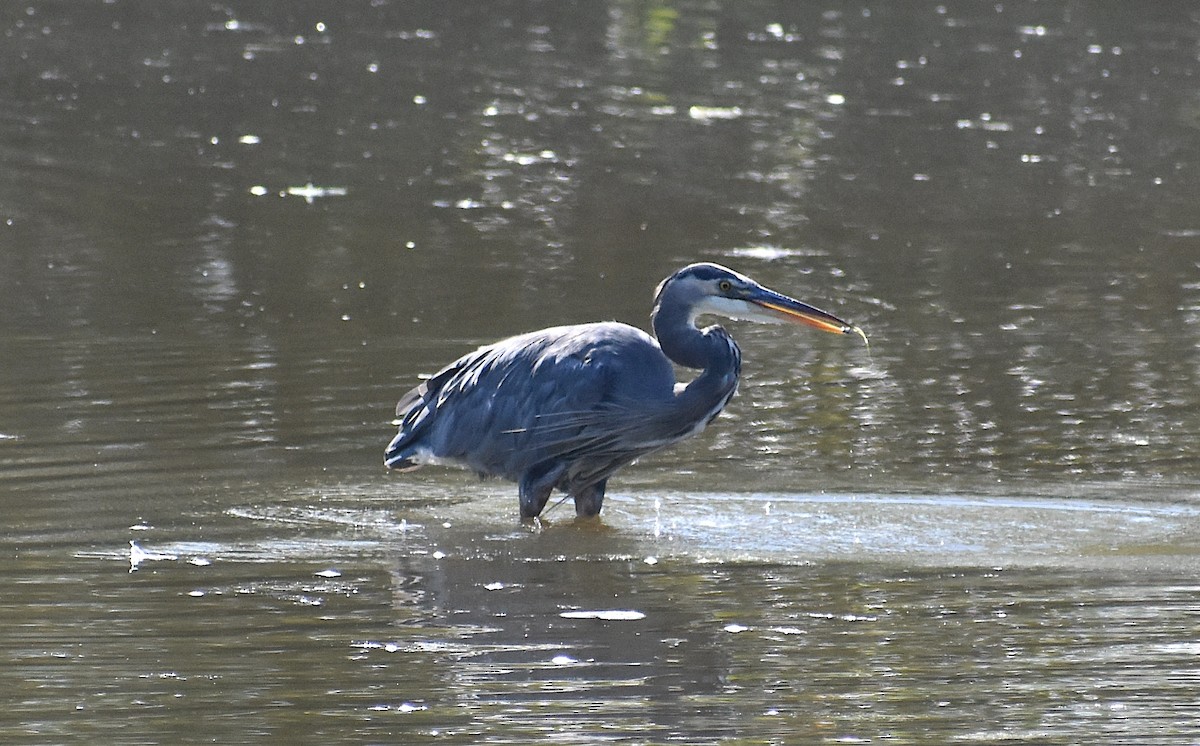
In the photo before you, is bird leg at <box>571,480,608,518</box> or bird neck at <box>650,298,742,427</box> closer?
bird neck at <box>650,298,742,427</box>

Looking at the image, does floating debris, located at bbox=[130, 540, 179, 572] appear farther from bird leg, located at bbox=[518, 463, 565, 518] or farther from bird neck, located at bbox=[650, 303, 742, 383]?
bird neck, located at bbox=[650, 303, 742, 383]

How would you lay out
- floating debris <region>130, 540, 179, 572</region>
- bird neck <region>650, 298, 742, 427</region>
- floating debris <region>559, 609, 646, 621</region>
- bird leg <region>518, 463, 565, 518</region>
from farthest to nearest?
bird leg <region>518, 463, 565, 518</region> < bird neck <region>650, 298, 742, 427</region> < floating debris <region>130, 540, 179, 572</region> < floating debris <region>559, 609, 646, 621</region>

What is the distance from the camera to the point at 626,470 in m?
9.30

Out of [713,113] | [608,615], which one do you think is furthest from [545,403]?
[713,113]

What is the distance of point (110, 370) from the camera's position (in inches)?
407

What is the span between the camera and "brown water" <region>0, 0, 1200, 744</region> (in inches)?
241

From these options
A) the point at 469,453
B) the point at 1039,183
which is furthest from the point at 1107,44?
the point at 469,453

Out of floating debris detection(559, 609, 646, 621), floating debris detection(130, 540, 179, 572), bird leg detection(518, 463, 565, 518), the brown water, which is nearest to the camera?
the brown water

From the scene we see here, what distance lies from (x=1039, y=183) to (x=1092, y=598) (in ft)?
32.4

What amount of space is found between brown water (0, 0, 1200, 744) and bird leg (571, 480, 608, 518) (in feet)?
0.32

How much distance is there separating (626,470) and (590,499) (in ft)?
2.78

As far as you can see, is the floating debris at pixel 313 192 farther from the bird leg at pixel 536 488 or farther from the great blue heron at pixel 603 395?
the bird leg at pixel 536 488

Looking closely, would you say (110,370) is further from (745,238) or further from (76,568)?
(745,238)

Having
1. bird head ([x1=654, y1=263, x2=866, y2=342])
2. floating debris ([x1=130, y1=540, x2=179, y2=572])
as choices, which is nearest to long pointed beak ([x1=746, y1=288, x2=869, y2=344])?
bird head ([x1=654, y1=263, x2=866, y2=342])
